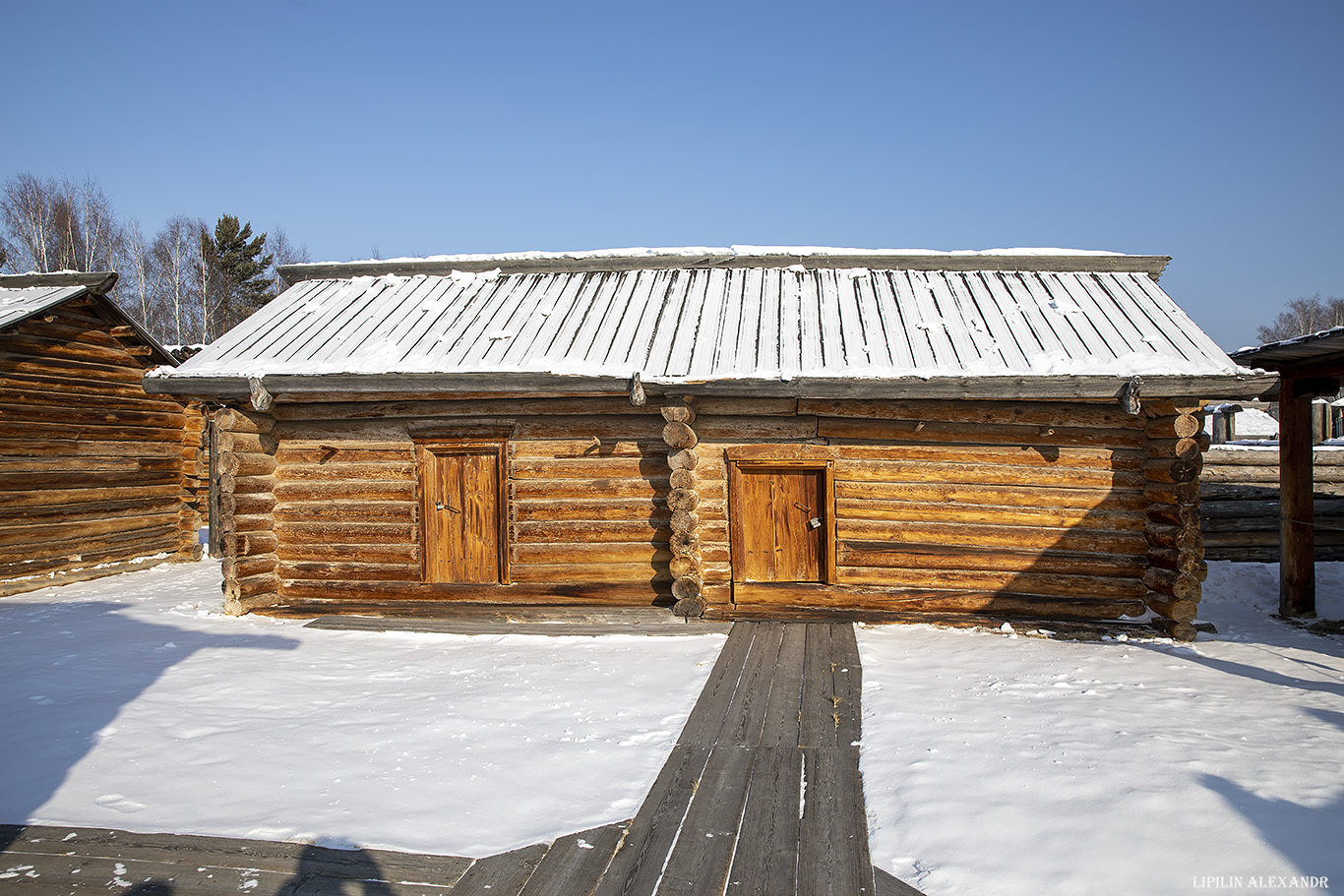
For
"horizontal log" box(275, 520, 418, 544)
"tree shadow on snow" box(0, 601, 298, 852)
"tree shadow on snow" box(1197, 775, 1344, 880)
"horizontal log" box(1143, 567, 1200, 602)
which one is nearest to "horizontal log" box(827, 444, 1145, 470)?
"horizontal log" box(1143, 567, 1200, 602)

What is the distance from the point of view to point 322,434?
30.0ft

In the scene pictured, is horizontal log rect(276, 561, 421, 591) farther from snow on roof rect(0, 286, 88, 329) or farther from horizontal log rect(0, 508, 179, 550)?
snow on roof rect(0, 286, 88, 329)

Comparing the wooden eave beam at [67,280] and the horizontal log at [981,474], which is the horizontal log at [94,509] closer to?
the wooden eave beam at [67,280]

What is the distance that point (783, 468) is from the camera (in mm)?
8461

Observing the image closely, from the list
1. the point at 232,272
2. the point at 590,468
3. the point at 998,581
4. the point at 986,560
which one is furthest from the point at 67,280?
the point at 232,272

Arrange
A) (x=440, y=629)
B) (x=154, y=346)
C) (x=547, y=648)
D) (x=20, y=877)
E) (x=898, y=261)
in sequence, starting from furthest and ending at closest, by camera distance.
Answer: (x=154, y=346) → (x=898, y=261) → (x=440, y=629) → (x=547, y=648) → (x=20, y=877)

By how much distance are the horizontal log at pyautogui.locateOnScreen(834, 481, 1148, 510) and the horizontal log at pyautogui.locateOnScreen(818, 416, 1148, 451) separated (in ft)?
1.55

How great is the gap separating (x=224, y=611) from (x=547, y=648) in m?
4.33

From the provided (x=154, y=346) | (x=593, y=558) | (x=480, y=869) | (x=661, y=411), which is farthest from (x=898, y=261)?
(x=154, y=346)

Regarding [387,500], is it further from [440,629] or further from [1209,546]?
[1209,546]

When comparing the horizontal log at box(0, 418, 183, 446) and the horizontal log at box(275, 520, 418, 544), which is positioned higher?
the horizontal log at box(0, 418, 183, 446)

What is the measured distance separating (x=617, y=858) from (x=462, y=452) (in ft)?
19.7

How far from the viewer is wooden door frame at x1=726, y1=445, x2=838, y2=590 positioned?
834 centimetres

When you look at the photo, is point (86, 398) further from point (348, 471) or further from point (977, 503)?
point (977, 503)
